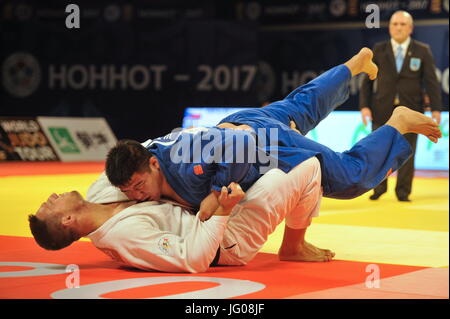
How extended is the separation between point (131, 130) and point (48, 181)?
5.33 meters

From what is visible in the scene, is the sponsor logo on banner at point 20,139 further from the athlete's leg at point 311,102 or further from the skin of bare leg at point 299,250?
the skin of bare leg at point 299,250

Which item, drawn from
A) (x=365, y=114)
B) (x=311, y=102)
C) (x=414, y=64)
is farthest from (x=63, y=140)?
(x=311, y=102)

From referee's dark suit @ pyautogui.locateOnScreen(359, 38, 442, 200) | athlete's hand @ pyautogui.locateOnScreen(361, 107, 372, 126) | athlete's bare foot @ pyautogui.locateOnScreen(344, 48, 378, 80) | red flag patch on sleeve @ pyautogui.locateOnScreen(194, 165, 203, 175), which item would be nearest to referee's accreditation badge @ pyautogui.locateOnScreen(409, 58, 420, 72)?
referee's dark suit @ pyautogui.locateOnScreen(359, 38, 442, 200)

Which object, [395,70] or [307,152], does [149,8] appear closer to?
[395,70]

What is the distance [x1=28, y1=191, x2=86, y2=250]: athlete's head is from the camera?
365cm

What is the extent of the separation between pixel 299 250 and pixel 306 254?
0.15 feet

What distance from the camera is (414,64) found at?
8.03 metres

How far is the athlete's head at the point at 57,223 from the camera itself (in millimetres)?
3652

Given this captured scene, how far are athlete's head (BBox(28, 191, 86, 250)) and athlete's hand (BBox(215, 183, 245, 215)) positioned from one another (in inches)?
27.7

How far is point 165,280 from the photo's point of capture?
3.48 meters

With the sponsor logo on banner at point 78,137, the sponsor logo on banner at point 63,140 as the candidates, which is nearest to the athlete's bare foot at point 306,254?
the sponsor logo on banner at point 78,137

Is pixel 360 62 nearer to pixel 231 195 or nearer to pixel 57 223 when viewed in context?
pixel 231 195

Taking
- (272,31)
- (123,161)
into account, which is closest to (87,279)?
(123,161)

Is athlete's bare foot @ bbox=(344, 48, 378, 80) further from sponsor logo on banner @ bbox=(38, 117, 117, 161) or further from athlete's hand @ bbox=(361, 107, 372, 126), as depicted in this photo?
sponsor logo on banner @ bbox=(38, 117, 117, 161)
